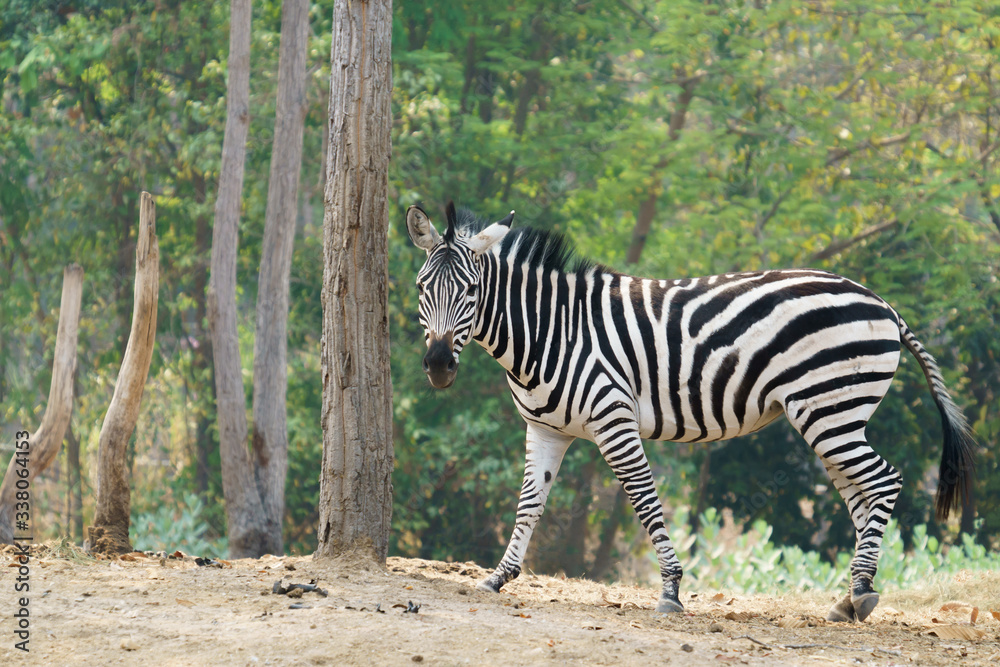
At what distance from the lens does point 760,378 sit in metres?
4.98

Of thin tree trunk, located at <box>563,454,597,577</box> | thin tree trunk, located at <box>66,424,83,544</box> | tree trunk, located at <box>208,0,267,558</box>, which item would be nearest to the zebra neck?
tree trunk, located at <box>208,0,267,558</box>

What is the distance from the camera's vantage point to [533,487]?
5328mm

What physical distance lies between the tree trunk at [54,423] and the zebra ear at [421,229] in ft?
8.10

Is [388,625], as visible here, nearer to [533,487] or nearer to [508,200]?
[533,487]

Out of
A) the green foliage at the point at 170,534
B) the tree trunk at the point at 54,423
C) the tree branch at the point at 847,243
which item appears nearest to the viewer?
the tree trunk at the point at 54,423

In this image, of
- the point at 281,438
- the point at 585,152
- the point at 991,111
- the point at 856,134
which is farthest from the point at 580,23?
the point at 281,438

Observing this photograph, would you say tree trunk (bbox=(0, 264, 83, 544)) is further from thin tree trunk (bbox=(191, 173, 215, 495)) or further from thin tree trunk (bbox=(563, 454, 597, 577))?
thin tree trunk (bbox=(563, 454, 597, 577))

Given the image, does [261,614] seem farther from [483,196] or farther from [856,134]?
[856,134]

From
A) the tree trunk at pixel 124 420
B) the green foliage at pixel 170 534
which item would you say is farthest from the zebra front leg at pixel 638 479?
the green foliage at pixel 170 534

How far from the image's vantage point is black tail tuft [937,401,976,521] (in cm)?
529

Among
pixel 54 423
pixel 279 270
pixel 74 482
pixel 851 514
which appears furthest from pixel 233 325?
pixel 851 514

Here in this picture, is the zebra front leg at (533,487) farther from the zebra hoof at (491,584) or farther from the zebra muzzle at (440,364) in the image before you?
the zebra muzzle at (440,364)

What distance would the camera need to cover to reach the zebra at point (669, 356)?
489cm

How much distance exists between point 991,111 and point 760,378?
967cm
